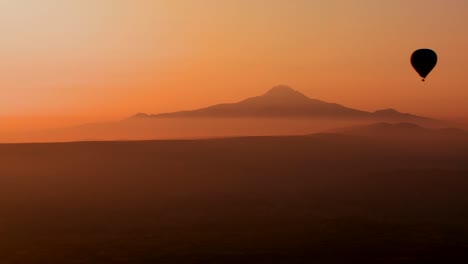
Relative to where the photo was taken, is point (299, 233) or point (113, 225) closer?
point (299, 233)

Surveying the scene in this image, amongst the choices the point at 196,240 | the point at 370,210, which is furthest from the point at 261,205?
the point at 196,240

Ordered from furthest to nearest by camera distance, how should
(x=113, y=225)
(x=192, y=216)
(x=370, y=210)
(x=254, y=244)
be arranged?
(x=370, y=210) → (x=192, y=216) → (x=113, y=225) → (x=254, y=244)

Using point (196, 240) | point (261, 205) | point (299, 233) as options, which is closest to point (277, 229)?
point (299, 233)

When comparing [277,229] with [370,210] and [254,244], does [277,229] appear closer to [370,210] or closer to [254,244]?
[254,244]

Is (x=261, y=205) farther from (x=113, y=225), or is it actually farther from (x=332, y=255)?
(x=332, y=255)

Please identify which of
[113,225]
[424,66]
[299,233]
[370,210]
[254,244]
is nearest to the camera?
[424,66]

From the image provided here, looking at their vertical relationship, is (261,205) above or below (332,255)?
above
